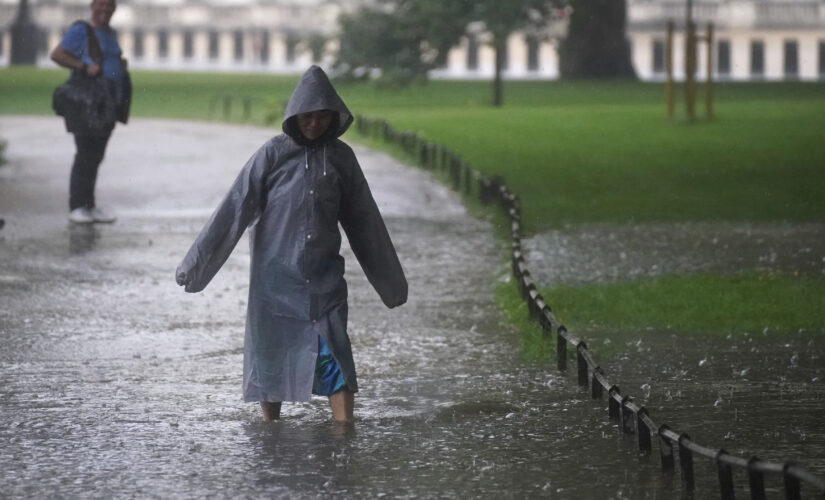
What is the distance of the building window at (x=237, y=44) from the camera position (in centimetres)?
7669

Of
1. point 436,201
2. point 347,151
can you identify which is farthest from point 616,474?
point 436,201

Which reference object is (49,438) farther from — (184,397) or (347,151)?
(347,151)

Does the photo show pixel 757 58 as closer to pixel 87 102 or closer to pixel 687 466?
pixel 87 102

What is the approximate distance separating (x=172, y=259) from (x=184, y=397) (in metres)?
5.45

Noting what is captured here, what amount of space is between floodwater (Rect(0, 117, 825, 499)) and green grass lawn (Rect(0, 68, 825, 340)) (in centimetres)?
105

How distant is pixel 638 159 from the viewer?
24.7 meters

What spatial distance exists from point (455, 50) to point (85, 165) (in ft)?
159

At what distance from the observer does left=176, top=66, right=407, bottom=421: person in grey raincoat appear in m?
→ 7.73

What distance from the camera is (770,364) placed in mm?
9750

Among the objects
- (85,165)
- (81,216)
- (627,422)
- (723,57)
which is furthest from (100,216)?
(723,57)

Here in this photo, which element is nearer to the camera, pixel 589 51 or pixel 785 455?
pixel 785 455

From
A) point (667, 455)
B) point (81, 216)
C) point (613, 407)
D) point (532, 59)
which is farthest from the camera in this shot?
point (532, 59)

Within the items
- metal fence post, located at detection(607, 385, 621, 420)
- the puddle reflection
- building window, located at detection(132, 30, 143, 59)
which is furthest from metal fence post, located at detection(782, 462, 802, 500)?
building window, located at detection(132, 30, 143, 59)

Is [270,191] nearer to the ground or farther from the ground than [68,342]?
farther from the ground
